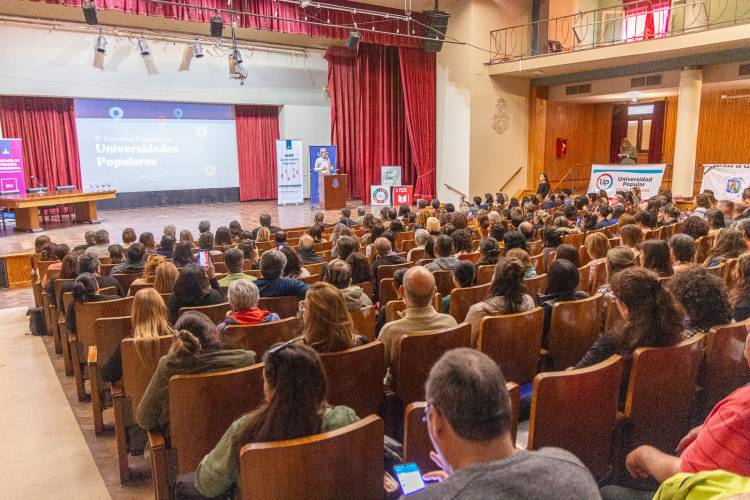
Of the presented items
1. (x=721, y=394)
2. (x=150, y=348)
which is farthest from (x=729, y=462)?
(x=150, y=348)

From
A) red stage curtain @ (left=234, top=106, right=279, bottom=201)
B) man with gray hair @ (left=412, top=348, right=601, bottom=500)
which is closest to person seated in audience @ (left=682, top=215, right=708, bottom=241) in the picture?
man with gray hair @ (left=412, top=348, right=601, bottom=500)

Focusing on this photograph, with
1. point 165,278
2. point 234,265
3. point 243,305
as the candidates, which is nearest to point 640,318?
point 243,305

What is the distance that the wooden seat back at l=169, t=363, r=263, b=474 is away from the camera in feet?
7.09

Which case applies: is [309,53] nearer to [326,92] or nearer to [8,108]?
[326,92]

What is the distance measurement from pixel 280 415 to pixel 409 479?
420 millimetres

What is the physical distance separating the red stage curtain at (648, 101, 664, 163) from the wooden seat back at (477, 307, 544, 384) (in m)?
15.4

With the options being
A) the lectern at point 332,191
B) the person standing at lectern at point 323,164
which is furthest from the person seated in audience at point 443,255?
the person standing at lectern at point 323,164

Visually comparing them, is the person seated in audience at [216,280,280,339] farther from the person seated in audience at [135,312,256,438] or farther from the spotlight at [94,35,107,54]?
the spotlight at [94,35,107,54]

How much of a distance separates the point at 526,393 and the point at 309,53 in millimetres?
13991

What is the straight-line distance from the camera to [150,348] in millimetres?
2705

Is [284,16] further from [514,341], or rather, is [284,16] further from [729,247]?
[514,341]

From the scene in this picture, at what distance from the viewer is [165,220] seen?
12.0m

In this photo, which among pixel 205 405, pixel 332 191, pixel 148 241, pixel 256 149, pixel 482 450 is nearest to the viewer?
pixel 482 450

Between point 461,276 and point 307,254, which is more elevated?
point 461,276
